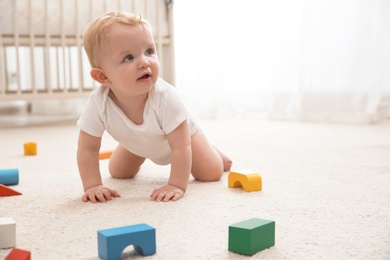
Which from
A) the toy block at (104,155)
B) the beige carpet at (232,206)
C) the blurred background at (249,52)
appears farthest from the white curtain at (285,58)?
the toy block at (104,155)

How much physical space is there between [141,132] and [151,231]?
443 mm

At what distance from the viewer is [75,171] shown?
1.35 meters

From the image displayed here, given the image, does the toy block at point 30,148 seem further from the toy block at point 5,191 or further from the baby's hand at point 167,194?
the baby's hand at point 167,194

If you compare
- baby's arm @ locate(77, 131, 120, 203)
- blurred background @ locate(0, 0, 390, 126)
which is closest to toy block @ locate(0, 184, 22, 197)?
baby's arm @ locate(77, 131, 120, 203)

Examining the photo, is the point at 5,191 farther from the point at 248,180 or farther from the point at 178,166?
the point at 248,180

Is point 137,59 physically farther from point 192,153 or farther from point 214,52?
point 214,52

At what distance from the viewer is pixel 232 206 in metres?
0.97

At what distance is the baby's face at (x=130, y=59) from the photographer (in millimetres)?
1014

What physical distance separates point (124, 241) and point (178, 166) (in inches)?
16.2

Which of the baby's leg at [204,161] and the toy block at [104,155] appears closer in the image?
the baby's leg at [204,161]

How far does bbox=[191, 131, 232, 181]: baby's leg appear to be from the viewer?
1.20 meters

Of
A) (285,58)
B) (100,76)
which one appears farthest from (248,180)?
(285,58)

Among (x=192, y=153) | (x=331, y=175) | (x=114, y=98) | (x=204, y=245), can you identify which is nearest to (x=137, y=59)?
(x=114, y=98)

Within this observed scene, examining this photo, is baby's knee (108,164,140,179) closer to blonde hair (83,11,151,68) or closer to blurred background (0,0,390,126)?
blonde hair (83,11,151,68)
